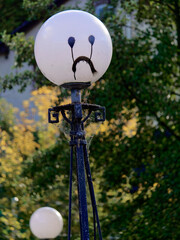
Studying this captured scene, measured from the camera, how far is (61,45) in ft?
8.70

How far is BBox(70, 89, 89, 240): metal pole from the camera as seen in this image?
106 inches

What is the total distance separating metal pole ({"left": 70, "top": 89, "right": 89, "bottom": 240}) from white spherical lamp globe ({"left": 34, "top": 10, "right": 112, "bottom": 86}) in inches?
6.6

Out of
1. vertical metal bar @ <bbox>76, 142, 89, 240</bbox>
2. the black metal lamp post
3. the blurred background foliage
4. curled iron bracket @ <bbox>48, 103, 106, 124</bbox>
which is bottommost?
vertical metal bar @ <bbox>76, 142, 89, 240</bbox>

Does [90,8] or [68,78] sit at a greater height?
[90,8]

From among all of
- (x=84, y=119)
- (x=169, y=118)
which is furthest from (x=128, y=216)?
(x=84, y=119)

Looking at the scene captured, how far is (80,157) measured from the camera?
9.16 feet

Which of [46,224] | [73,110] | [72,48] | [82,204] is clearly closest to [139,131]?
[46,224]

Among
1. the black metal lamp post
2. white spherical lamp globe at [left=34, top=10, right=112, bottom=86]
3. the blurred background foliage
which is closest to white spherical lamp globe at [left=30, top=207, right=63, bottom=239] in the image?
the blurred background foliage

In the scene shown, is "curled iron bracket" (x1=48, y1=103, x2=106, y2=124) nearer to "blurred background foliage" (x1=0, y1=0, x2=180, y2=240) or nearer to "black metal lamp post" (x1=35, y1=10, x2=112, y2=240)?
"black metal lamp post" (x1=35, y1=10, x2=112, y2=240)

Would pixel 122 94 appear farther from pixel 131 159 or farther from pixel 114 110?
pixel 131 159

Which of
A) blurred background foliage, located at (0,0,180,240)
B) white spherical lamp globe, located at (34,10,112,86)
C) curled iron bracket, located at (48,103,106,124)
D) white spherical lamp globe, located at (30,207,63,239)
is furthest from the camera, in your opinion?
white spherical lamp globe, located at (30,207,63,239)

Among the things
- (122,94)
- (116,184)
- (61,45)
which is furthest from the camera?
(116,184)

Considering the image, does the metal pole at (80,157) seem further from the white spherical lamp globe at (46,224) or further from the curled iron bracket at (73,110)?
the white spherical lamp globe at (46,224)

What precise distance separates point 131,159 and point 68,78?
391 cm
